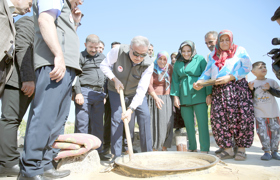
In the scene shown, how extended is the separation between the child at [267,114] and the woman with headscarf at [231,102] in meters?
0.36

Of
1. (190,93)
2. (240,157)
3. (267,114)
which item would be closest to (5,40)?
(190,93)

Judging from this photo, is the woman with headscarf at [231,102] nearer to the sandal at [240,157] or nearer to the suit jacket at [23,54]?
the sandal at [240,157]

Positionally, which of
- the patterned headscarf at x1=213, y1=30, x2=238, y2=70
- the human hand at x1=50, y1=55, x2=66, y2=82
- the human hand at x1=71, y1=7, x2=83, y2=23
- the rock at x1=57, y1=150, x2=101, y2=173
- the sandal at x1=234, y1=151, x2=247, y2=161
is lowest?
the sandal at x1=234, y1=151, x2=247, y2=161

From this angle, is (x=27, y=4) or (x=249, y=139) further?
(x=249, y=139)

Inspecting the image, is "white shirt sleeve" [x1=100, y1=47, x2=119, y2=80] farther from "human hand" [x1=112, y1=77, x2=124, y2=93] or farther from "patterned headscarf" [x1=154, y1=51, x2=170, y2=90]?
"patterned headscarf" [x1=154, y1=51, x2=170, y2=90]

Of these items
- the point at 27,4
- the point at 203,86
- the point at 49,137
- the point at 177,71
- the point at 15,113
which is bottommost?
the point at 49,137

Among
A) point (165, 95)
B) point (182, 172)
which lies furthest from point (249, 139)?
point (182, 172)

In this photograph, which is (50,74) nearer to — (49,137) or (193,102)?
(49,137)

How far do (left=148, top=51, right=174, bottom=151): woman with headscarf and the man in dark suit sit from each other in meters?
1.83

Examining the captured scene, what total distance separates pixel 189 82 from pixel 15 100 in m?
2.53

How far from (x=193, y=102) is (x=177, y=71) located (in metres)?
0.63

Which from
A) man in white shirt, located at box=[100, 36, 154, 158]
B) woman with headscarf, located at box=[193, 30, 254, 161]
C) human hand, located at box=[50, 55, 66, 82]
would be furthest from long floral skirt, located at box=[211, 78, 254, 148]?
human hand, located at box=[50, 55, 66, 82]

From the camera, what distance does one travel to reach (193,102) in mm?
3570

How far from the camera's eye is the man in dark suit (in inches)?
85.0
